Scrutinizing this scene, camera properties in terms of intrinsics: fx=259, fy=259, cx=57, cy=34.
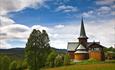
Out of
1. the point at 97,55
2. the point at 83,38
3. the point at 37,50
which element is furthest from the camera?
the point at 83,38

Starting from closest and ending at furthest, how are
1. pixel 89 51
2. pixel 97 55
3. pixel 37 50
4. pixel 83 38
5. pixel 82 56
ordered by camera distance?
pixel 37 50 → pixel 97 55 → pixel 82 56 → pixel 89 51 → pixel 83 38

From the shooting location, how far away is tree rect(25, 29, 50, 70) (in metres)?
58.3

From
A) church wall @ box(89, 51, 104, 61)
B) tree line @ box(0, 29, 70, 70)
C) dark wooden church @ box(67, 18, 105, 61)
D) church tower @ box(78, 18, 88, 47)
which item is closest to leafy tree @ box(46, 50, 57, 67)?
dark wooden church @ box(67, 18, 105, 61)

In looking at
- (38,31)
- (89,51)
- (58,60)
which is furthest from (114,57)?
(38,31)

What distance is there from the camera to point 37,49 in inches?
2350

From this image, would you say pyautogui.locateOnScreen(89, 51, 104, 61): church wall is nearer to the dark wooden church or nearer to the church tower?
the dark wooden church

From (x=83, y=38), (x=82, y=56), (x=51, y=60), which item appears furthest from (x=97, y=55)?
(x=51, y=60)

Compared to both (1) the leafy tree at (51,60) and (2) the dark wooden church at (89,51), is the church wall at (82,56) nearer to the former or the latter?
(2) the dark wooden church at (89,51)

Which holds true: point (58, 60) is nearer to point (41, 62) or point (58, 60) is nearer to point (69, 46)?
point (69, 46)

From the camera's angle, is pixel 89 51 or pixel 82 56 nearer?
pixel 82 56

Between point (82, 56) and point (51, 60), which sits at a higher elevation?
point (82, 56)

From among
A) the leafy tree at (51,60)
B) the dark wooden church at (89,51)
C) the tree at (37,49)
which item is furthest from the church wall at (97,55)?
the tree at (37,49)

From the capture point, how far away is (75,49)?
376 ft

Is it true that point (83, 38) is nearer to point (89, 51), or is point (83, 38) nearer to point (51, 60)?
point (89, 51)
